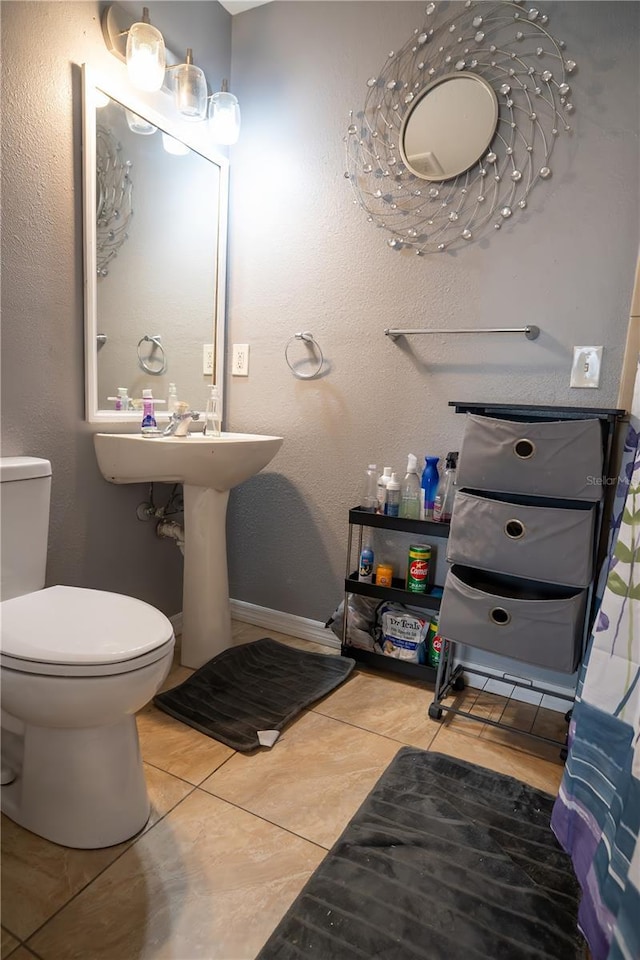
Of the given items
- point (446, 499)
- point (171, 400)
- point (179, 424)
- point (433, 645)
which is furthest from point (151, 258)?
point (433, 645)

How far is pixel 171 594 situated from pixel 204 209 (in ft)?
4.79

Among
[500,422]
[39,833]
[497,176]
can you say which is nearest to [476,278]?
[497,176]

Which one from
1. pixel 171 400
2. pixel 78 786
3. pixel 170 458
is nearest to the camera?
pixel 78 786

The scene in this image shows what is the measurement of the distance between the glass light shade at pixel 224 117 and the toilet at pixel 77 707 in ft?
4.59

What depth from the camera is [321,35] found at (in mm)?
1854

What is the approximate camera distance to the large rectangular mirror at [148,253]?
160cm

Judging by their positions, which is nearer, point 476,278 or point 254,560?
point 476,278

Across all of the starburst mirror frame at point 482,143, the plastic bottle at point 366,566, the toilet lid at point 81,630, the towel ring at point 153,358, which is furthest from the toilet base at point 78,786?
the starburst mirror frame at point 482,143

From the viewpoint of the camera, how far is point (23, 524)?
1.34 m

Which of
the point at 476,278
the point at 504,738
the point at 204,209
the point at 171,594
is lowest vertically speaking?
the point at 504,738

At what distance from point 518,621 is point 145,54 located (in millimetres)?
1892

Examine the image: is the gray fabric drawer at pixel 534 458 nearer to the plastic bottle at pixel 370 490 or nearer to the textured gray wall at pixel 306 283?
the textured gray wall at pixel 306 283

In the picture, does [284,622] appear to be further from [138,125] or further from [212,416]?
[138,125]

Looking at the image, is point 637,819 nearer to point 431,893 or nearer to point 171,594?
point 431,893
